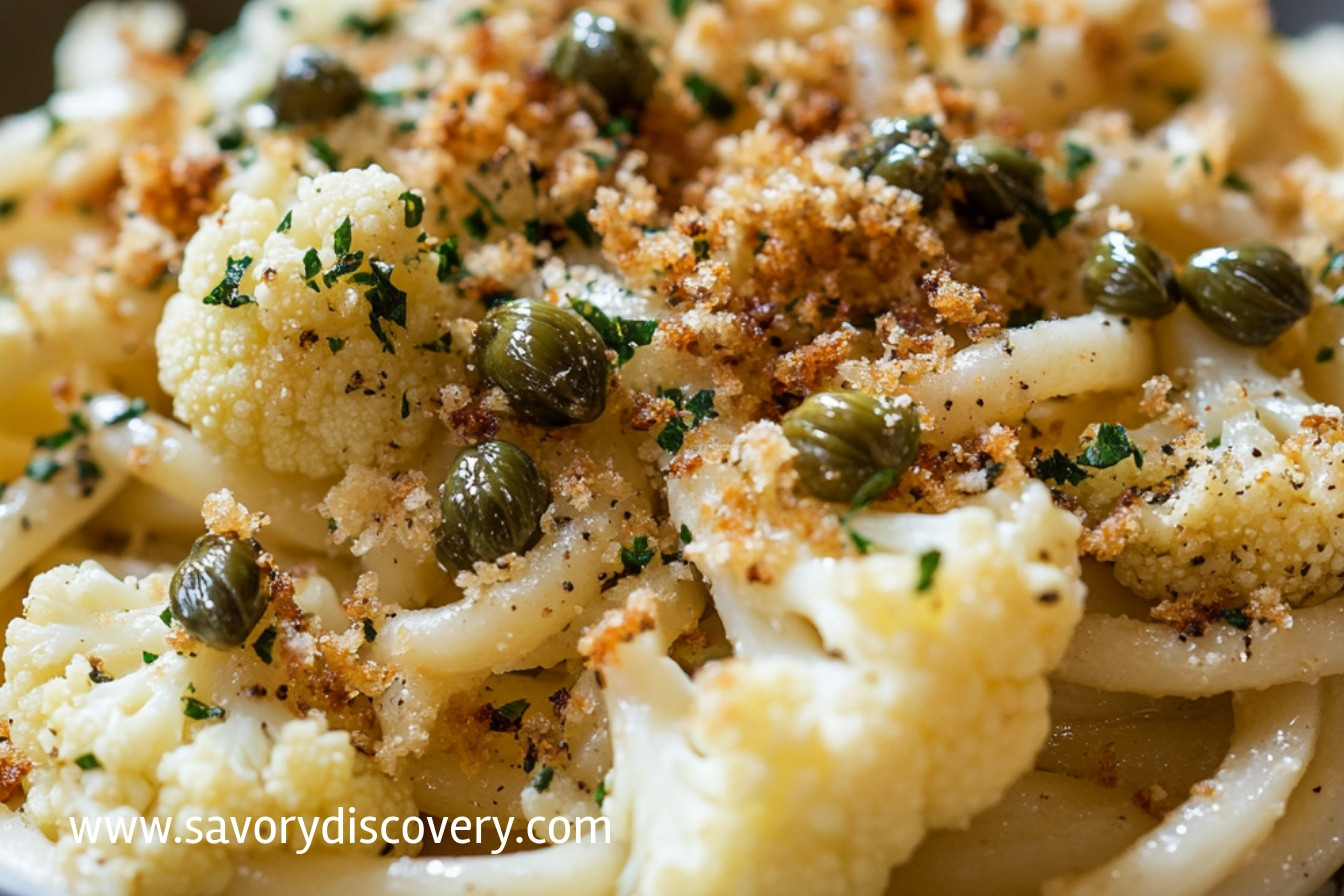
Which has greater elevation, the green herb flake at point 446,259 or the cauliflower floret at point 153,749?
the green herb flake at point 446,259

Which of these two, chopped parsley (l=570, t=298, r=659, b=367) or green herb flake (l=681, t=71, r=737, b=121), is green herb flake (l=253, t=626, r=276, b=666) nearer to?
chopped parsley (l=570, t=298, r=659, b=367)

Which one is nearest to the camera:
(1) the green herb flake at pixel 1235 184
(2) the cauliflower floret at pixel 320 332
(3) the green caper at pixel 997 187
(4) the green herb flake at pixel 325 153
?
(2) the cauliflower floret at pixel 320 332

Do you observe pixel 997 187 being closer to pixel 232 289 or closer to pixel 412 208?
pixel 412 208

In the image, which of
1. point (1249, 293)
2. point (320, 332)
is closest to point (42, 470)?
point (320, 332)

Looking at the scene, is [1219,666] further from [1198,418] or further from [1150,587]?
[1198,418]

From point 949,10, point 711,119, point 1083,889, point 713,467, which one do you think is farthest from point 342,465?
point 949,10

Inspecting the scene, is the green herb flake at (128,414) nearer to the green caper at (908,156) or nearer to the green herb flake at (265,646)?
the green herb flake at (265,646)

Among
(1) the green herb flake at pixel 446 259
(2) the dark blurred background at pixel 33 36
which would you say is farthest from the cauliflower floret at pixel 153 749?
(2) the dark blurred background at pixel 33 36
